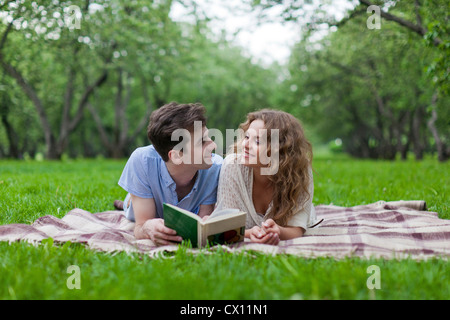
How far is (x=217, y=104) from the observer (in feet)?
85.3

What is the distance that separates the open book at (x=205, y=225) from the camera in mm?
2473

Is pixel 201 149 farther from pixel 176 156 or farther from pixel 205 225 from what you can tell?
pixel 205 225

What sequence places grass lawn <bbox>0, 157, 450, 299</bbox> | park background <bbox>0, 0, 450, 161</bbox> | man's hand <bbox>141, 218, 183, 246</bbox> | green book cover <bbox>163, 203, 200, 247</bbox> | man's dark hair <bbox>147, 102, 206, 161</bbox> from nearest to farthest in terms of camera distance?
grass lawn <bbox>0, 157, 450, 299</bbox> < green book cover <bbox>163, 203, 200, 247</bbox> < man's hand <bbox>141, 218, 183, 246</bbox> < man's dark hair <bbox>147, 102, 206, 161</bbox> < park background <bbox>0, 0, 450, 161</bbox>

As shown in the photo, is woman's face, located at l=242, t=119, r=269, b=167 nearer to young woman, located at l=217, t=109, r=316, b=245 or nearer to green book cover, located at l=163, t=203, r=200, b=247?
young woman, located at l=217, t=109, r=316, b=245

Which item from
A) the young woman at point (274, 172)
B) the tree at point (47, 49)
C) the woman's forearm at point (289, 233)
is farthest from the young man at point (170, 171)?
the tree at point (47, 49)

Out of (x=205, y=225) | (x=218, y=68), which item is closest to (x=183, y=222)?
(x=205, y=225)

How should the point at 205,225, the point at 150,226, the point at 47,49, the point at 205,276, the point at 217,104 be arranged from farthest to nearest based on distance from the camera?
the point at 217,104, the point at 47,49, the point at 150,226, the point at 205,225, the point at 205,276

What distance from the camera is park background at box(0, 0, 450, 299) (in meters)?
1.96

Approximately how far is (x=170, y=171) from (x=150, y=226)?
52cm

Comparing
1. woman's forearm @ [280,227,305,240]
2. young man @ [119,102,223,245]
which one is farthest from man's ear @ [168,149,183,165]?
woman's forearm @ [280,227,305,240]

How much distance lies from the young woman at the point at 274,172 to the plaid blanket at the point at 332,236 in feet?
0.81

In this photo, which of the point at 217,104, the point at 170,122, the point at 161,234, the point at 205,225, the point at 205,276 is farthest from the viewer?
the point at 217,104

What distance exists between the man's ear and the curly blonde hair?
690mm

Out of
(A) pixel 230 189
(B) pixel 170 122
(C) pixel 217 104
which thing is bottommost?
(A) pixel 230 189
